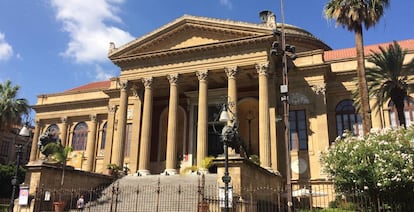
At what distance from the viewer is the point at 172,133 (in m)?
27.0

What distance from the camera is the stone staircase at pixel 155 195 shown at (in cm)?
1916

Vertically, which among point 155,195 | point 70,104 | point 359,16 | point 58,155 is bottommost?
point 155,195

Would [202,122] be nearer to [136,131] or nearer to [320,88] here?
[136,131]

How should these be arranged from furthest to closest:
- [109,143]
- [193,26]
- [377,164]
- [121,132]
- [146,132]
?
[109,143] → [193,26] → [121,132] → [146,132] → [377,164]

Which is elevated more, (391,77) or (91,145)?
(391,77)

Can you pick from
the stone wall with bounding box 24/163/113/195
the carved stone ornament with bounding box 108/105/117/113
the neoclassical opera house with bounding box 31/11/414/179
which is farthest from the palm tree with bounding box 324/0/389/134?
the carved stone ornament with bounding box 108/105/117/113

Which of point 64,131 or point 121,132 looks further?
point 64,131

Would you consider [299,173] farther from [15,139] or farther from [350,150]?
[15,139]

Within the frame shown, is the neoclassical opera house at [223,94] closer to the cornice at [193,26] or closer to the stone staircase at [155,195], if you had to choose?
the cornice at [193,26]

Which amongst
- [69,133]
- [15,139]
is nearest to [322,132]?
[69,133]

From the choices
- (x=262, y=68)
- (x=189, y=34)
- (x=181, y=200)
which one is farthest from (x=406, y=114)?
(x=181, y=200)

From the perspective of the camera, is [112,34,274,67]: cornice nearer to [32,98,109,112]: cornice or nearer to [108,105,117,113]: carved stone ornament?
[108,105,117,113]: carved stone ornament

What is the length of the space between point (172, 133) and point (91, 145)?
1370cm

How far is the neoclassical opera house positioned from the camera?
26688mm
